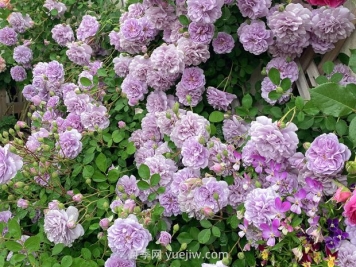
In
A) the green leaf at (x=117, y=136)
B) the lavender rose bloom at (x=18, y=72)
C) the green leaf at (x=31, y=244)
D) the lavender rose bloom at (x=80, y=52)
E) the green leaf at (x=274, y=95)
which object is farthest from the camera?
the lavender rose bloom at (x=18, y=72)

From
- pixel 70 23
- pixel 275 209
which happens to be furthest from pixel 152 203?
pixel 70 23

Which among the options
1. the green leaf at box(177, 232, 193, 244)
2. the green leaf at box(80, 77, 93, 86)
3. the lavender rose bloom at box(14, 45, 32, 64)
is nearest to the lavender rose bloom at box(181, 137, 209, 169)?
the green leaf at box(177, 232, 193, 244)

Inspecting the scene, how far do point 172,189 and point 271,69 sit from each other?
1.54 feet

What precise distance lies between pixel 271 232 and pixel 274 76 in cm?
48

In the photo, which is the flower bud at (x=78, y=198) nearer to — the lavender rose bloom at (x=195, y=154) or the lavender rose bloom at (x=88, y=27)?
the lavender rose bloom at (x=195, y=154)

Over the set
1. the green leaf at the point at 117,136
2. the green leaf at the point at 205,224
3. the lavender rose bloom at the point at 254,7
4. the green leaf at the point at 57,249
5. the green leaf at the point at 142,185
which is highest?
the lavender rose bloom at the point at 254,7

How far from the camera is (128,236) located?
1086 millimetres

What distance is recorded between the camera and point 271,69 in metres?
1.27

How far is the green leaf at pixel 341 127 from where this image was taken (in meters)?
1.10

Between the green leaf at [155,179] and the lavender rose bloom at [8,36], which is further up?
the lavender rose bloom at [8,36]

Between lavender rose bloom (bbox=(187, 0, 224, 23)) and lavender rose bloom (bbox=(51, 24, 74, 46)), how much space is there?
3.31 ft

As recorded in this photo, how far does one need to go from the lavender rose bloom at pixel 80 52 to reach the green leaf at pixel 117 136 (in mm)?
536

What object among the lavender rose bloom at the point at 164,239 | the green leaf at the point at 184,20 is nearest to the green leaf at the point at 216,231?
the lavender rose bloom at the point at 164,239

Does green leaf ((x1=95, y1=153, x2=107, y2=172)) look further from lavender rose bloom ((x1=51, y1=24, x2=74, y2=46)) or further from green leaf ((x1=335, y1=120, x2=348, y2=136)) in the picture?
lavender rose bloom ((x1=51, y1=24, x2=74, y2=46))
